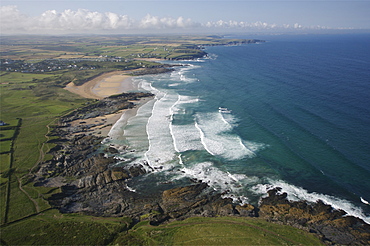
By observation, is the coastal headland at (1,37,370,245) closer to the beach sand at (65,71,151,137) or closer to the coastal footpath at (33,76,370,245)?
the coastal footpath at (33,76,370,245)

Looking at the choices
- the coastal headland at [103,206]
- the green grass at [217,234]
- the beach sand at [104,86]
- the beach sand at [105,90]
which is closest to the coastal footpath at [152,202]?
the coastal headland at [103,206]

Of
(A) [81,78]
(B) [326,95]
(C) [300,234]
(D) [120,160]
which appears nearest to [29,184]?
(D) [120,160]

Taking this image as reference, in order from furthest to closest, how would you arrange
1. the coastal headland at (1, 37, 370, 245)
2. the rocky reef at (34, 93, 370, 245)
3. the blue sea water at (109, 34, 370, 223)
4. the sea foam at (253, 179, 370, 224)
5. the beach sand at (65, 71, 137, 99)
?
1. the beach sand at (65, 71, 137, 99)
2. the blue sea water at (109, 34, 370, 223)
3. the sea foam at (253, 179, 370, 224)
4. the rocky reef at (34, 93, 370, 245)
5. the coastal headland at (1, 37, 370, 245)

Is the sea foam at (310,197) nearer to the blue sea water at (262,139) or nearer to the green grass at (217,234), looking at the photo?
the blue sea water at (262,139)

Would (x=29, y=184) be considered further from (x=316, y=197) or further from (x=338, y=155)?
(x=338, y=155)

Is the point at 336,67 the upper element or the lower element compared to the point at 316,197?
upper

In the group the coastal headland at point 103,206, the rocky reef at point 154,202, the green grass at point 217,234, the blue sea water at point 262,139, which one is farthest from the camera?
the blue sea water at point 262,139

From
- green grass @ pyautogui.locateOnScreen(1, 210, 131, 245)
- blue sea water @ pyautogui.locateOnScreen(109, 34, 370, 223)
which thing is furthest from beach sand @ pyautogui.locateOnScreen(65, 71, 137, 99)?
green grass @ pyautogui.locateOnScreen(1, 210, 131, 245)
